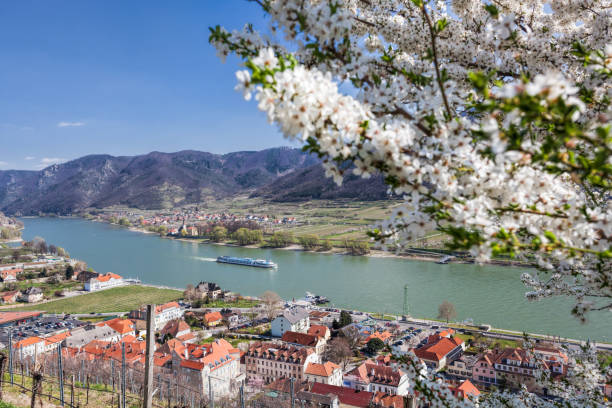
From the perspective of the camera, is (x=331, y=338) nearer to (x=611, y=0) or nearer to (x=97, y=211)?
(x=611, y=0)

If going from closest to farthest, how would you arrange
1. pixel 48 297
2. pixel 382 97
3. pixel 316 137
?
pixel 316 137 < pixel 382 97 < pixel 48 297

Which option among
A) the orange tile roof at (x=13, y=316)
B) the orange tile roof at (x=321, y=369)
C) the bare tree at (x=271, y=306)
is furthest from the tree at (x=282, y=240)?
the orange tile roof at (x=321, y=369)

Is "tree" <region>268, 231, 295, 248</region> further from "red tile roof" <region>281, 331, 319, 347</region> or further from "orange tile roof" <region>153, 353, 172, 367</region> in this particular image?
"orange tile roof" <region>153, 353, 172, 367</region>

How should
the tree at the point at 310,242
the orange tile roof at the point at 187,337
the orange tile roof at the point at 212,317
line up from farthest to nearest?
the tree at the point at 310,242
the orange tile roof at the point at 212,317
the orange tile roof at the point at 187,337

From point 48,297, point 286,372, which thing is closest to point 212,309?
point 286,372

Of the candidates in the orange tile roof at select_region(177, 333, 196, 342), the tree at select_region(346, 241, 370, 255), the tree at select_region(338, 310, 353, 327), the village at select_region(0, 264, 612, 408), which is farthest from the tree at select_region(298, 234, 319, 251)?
the orange tile roof at select_region(177, 333, 196, 342)

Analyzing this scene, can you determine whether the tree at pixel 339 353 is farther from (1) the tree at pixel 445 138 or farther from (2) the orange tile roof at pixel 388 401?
(1) the tree at pixel 445 138
